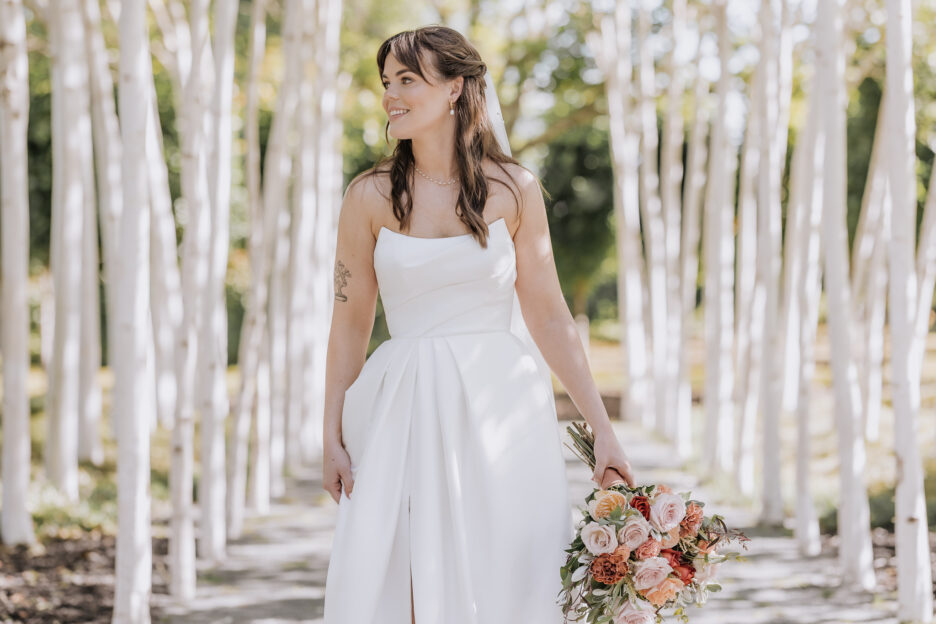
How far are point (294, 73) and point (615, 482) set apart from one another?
6468 millimetres

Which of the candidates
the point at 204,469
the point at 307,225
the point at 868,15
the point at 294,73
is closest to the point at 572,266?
the point at 868,15

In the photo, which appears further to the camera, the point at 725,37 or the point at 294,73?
the point at 725,37

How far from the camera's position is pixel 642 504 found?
2771 millimetres

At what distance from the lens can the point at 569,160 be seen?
22.5 meters

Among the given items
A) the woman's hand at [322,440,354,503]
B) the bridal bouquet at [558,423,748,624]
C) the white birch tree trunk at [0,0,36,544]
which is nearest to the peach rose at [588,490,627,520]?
the bridal bouquet at [558,423,748,624]

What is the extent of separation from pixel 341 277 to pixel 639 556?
1.13 metres

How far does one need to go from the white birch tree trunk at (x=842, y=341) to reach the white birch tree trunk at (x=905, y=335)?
2.27ft

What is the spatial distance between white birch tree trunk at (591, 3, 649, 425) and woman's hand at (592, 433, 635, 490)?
10691 mm

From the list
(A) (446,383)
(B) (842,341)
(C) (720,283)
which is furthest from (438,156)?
(C) (720,283)

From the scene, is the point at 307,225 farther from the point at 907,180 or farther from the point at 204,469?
the point at 907,180

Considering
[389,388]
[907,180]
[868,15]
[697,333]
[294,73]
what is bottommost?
[697,333]

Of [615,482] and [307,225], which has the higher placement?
[307,225]

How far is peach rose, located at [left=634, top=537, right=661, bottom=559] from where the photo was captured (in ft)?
8.71

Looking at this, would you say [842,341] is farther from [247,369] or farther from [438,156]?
[247,369]
